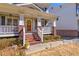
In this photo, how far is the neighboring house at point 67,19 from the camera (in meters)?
34.7

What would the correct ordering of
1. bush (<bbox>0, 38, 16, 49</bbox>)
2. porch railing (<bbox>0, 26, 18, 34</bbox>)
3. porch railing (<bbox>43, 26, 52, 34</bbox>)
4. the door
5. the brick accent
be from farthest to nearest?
the brick accent → porch railing (<bbox>43, 26, 52, 34</bbox>) → the door → porch railing (<bbox>0, 26, 18, 34</bbox>) → bush (<bbox>0, 38, 16, 49</bbox>)

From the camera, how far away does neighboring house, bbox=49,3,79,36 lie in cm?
3472

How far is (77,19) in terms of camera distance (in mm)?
34719

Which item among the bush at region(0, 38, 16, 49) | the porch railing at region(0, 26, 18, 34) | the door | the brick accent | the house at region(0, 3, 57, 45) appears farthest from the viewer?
the brick accent

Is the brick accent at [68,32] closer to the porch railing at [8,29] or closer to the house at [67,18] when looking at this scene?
the house at [67,18]

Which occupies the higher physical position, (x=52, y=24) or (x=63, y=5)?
(x=63, y=5)

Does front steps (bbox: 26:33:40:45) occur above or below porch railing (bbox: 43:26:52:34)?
below

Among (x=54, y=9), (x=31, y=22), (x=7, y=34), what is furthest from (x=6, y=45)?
(x=54, y=9)

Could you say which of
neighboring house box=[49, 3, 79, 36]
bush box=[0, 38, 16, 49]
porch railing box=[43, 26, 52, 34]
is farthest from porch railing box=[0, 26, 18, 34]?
neighboring house box=[49, 3, 79, 36]

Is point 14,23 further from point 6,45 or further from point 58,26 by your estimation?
point 58,26

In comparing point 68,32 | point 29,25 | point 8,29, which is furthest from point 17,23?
point 68,32

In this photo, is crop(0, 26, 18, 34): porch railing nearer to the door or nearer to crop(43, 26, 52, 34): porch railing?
the door

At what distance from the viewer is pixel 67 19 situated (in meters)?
34.9

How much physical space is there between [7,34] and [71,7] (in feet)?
56.0
